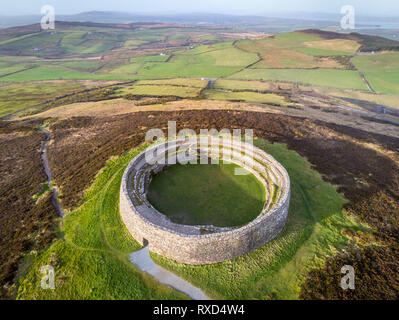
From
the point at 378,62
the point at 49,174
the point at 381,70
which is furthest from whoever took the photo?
the point at 378,62

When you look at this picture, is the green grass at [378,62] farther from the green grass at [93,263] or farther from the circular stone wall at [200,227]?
the green grass at [93,263]

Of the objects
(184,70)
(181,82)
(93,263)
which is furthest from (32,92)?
(93,263)

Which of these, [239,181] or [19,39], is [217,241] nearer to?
[239,181]

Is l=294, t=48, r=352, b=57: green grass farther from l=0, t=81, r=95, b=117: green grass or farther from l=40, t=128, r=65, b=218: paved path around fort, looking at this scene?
l=40, t=128, r=65, b=218: paved path around fort

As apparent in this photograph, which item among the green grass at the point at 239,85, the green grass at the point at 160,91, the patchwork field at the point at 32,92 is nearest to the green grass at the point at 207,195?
the green grass at the point at 160,91

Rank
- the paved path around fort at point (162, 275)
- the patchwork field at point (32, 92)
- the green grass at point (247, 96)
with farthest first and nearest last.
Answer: the patchwork field at point (32, 92) → the green grass at point (247, 96) → the paved path around fort at point (162, 275)
